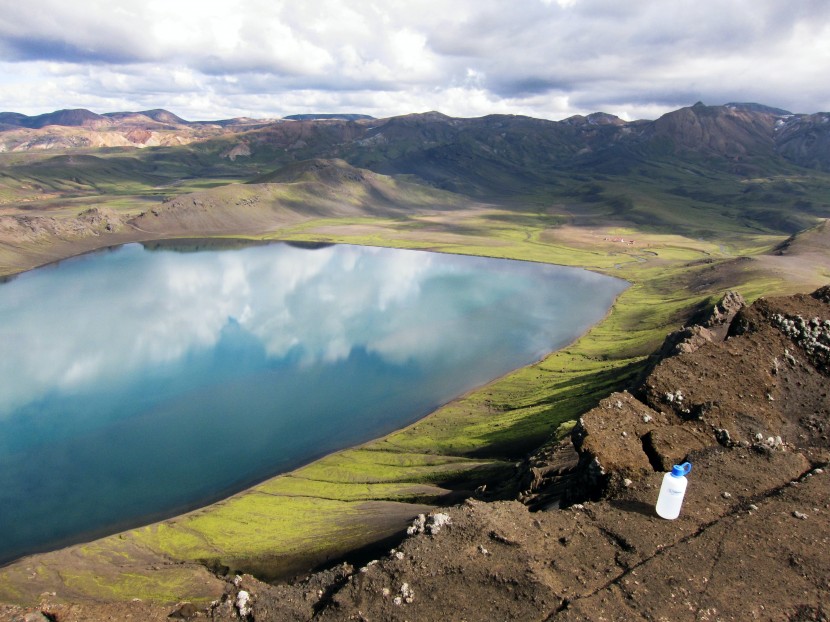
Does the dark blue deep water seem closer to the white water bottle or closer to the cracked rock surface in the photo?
the cracked rock surface

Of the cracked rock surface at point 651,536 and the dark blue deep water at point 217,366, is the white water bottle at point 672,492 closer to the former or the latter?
the cracked rock surface at point 651,536

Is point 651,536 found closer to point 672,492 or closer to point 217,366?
point 672,492

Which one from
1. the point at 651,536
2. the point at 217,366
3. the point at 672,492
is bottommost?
the point at 217,366

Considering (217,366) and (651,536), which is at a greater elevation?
(651,536)

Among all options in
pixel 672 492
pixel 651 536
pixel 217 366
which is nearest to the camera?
pixel 672 492

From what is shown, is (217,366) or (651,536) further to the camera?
(217,366)

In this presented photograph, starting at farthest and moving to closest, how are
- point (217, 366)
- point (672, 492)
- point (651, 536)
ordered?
1. point (217, 366)
2. point (651, 536)
3. point (672, 492)

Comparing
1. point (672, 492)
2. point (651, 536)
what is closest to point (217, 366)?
point (651, 536)

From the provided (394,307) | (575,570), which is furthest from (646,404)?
(394,307)

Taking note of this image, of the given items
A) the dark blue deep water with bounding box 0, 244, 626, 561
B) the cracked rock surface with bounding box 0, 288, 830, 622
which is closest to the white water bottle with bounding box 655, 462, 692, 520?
the cracked rock surface with bounding box 0, 288, 830, 622
